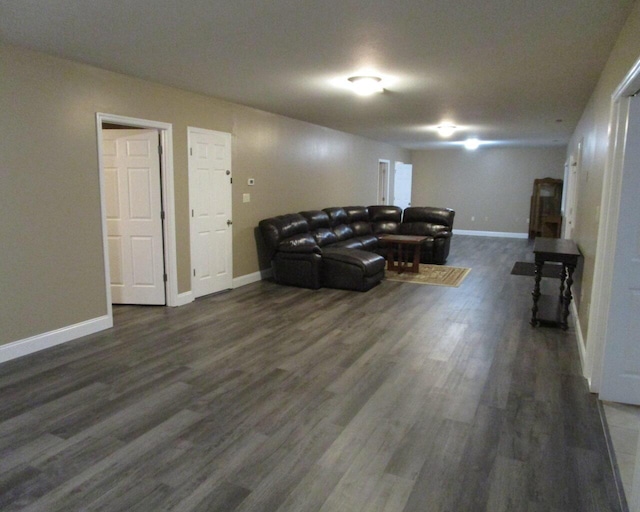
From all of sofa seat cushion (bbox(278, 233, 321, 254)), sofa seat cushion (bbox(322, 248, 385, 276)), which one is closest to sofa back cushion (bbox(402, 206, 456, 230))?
sofa seat cushion (bbox(322, 248, 385, 276))

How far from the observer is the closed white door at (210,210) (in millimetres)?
5418

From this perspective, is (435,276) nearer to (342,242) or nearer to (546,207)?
(342,242)

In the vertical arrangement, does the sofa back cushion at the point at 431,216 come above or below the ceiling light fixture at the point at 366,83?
below

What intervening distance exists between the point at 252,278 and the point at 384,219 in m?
3.58

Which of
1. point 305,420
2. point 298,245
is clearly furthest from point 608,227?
point 298,245

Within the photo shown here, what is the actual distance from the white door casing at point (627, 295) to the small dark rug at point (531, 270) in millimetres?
4007

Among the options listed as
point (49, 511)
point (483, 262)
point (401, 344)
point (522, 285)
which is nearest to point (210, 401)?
point (49, 511)

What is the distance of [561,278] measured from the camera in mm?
4629

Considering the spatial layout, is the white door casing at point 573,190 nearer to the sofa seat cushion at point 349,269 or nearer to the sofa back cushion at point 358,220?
the sofa seat cushion at point 349,269

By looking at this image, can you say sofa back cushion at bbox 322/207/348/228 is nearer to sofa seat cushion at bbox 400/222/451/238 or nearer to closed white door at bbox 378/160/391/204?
sofa seat cushion at bbox 400/222/451/238

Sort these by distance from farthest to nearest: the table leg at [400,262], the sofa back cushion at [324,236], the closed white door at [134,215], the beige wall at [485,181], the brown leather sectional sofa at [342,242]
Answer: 1. the beige wall at [485,181]
2. the table leg at [400,262]
3. the sofa back cushion at [324,236]
4. the brown leather sectional sofa at [342,242]
5. the closed white door at [134,215]

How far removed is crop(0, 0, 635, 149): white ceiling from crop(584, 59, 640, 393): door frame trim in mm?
551

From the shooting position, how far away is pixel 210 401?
116 inches

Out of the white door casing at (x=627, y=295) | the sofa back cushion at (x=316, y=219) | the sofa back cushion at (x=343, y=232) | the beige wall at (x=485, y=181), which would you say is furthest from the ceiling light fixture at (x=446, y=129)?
the white door casing at (x=627, y=295)
